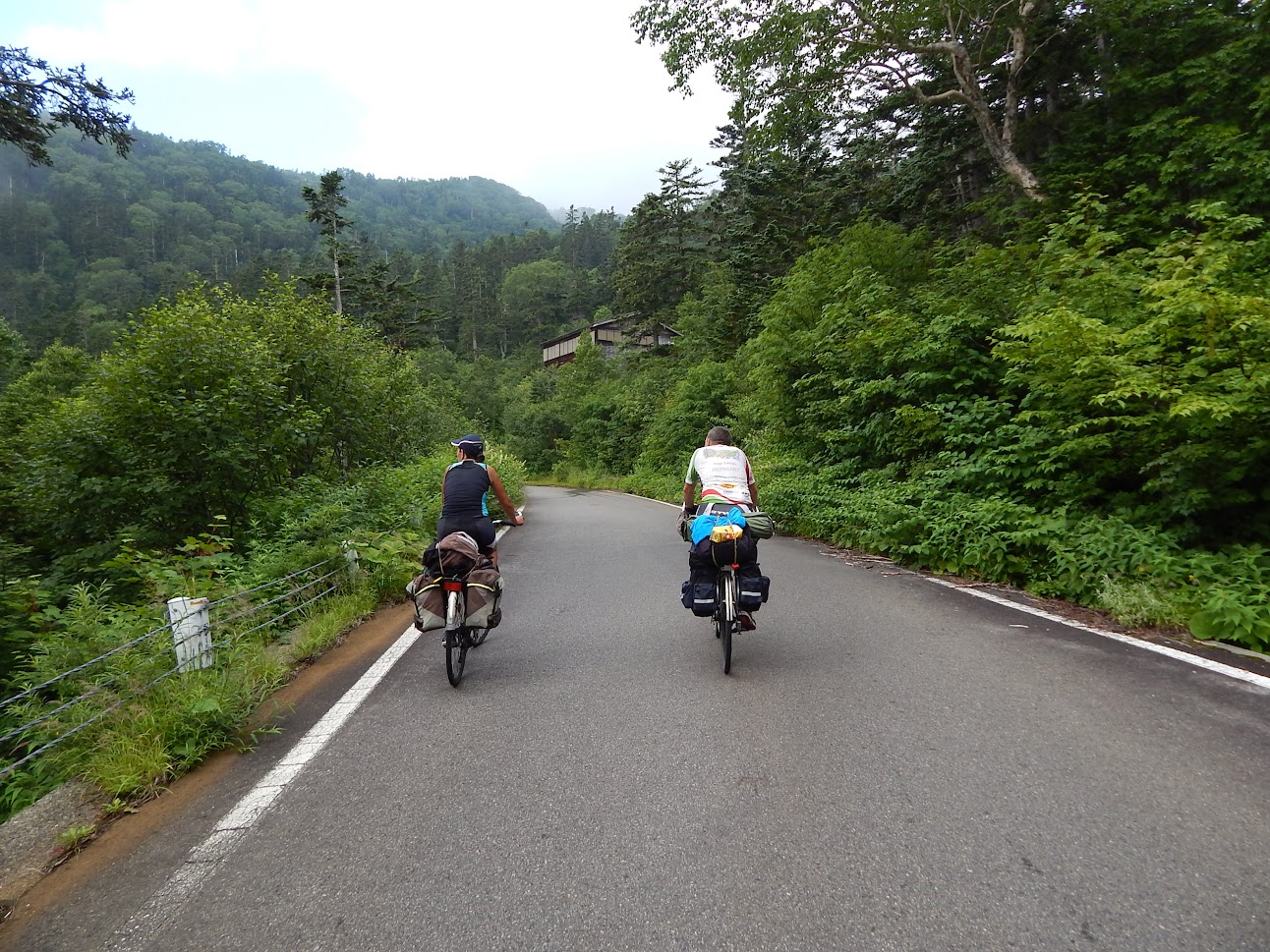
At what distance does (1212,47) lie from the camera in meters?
13.2

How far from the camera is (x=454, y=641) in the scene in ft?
16.2

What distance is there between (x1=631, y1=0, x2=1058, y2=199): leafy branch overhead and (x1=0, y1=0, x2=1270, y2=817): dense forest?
7cm

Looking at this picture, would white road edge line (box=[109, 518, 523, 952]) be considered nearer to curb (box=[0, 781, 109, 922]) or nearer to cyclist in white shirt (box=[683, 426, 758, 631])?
curb (box=[0, 781, 109, 922])

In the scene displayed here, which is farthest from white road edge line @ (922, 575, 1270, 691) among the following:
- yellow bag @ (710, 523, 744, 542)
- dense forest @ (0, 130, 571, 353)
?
dense forest @ (0, 130, 571, 353)

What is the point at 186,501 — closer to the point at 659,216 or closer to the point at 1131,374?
the point at 1131,374

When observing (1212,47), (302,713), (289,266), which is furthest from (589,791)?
(289,266)

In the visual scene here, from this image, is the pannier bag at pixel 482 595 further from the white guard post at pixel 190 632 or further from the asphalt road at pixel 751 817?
the white guard post at pixel 190 632

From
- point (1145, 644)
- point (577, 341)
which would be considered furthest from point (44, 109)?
point (577, 341)

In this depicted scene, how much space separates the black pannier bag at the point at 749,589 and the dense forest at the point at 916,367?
3245mm

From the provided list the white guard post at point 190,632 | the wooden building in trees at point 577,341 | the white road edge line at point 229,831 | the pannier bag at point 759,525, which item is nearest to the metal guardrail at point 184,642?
the white guard post at point 190,632

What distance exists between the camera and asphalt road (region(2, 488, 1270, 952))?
2.38m

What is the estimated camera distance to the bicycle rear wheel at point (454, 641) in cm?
488

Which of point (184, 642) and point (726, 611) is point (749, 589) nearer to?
point (726, 611)

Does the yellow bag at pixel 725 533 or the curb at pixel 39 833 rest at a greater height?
the yellow bag at pixel 725 533
